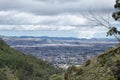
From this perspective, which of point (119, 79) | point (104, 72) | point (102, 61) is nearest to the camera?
point (119, 79)

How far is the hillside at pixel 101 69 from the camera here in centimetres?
2952

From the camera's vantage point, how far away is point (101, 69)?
31.8 m

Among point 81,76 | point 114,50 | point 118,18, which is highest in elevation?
point 118,18

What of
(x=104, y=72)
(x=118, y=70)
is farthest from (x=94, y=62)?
(x=118, y=70)

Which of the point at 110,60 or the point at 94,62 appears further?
the point at 94,62

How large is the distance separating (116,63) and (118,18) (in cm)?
646

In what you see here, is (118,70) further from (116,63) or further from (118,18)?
(118,18)

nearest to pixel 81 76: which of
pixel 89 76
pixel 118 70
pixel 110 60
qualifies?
pixel 89 76

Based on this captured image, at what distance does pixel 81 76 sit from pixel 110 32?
4.98 m

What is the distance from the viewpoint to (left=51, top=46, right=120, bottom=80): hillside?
29.5 meters

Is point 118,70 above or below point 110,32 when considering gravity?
below

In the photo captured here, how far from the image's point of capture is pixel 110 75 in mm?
29672

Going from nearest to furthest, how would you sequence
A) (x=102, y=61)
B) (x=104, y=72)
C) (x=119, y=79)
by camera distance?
(x=119, y=79) < (x=104, y=72) < (x=102, y=61)

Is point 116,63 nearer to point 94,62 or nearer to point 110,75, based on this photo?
point 110,75
